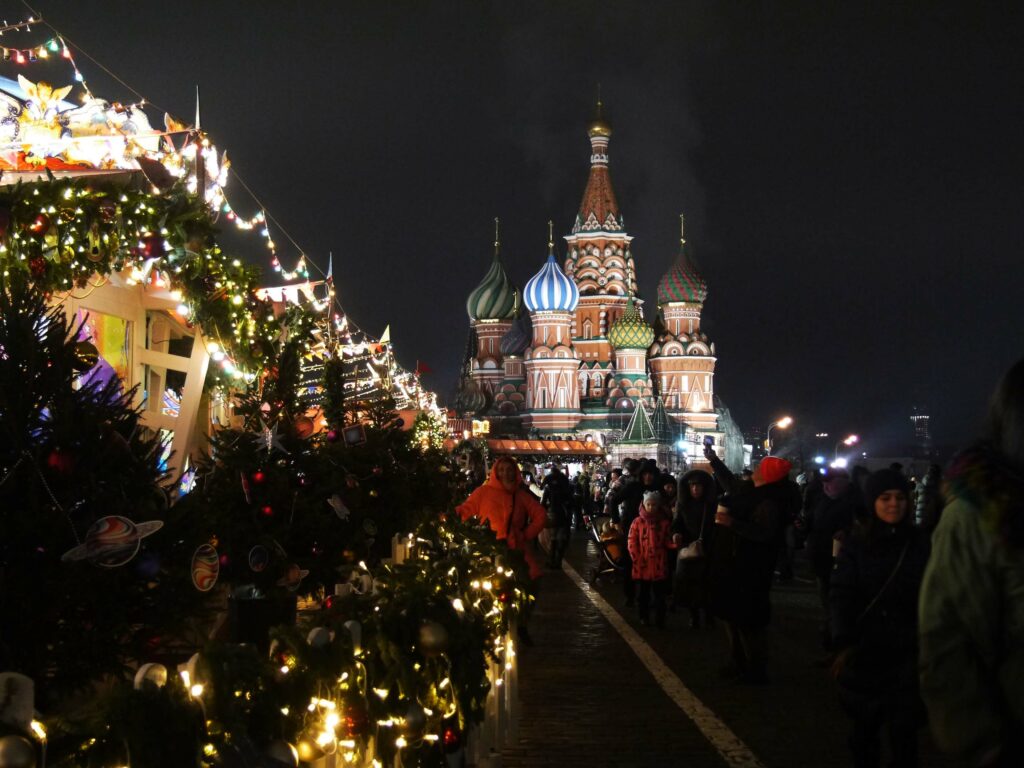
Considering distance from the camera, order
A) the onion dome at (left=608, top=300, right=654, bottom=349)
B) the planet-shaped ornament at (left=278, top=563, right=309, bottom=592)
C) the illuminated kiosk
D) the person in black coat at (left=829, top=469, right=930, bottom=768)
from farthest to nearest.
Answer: the onion dome at (left=608, top=300, right=654, bottom=349) < the planet-shaped ornament at (left=278, top=563, right=309, bottom=592) < the illuminated kiosk < the person in black coat at (left=829, top=469, right=930, bottom=768)

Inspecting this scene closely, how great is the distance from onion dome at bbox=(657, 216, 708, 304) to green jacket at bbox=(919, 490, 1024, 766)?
10560cm

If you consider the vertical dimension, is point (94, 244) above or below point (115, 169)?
below

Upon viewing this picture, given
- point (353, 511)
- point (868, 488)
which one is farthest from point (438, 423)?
point (868, 488)

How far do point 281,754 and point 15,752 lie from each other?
96cm

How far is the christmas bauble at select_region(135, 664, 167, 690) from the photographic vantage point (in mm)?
3410

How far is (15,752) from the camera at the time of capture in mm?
2943

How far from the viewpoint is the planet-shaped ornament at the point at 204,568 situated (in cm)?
509

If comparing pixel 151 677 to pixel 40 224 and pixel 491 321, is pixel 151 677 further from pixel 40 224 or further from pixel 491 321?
pixel 491 321

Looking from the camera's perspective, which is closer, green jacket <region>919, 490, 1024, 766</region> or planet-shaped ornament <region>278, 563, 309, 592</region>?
green jacket <region>919, 490, 1024, 766</region>

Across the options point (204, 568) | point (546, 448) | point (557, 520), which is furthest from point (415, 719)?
point (546, 448)

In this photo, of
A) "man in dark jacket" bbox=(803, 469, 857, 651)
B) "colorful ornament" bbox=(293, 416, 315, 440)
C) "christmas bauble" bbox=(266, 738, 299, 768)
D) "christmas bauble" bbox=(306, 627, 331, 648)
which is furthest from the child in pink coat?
"christmas bauble" bbox=(266, 738, 299, 768)

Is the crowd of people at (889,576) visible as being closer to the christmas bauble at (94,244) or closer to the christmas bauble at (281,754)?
the christmas bauble at (281,754)

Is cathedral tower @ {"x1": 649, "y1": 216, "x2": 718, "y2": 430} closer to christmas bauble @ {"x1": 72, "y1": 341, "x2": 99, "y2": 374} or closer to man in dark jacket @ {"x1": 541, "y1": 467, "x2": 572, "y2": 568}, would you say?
man in dark jacket @ {"x1": 541, "y1": 467, "x2": 572, "y2": 568}

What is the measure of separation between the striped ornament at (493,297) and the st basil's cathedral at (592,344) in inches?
3.2
